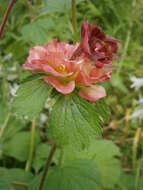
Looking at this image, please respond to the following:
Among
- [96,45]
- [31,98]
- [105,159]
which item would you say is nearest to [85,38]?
[96,45]

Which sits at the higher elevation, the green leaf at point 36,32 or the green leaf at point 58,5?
the green leaf at point 36,32

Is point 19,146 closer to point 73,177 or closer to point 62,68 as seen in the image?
point 73,177

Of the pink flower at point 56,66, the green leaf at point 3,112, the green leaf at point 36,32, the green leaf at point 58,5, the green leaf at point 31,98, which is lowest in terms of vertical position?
the green leaf at point 31,98

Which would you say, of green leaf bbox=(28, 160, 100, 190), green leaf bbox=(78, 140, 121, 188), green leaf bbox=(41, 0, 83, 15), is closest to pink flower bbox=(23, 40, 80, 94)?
green leaf bbox=(41, 0, 83, 15)

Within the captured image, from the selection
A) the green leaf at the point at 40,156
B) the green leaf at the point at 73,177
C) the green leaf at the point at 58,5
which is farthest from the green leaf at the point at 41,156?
the green leaf at the point at 58,5

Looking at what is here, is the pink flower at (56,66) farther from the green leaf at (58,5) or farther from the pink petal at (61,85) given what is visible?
the green leaf at (58,5)

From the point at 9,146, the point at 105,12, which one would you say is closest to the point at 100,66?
the point at 9,146

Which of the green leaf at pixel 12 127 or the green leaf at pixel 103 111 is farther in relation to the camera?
the green leaf at pixel 12 127
